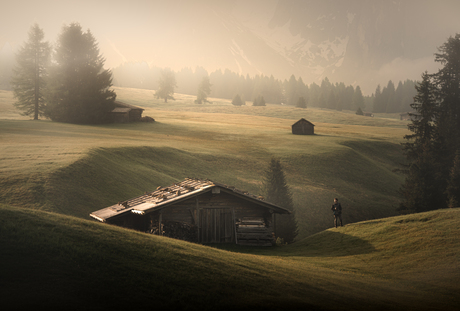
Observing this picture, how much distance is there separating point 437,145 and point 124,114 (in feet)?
195

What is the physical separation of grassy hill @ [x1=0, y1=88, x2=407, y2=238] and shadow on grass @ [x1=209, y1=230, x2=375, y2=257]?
10.8 m

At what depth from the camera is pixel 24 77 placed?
80750 millimetres

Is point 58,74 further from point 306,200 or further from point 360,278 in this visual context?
point 360,278

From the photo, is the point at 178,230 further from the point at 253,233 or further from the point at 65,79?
the point at 65,79

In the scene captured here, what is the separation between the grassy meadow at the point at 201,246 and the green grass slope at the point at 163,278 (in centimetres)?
5

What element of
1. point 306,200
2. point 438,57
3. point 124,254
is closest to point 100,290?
point 124,254

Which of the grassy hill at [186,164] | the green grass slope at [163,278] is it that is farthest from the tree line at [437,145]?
the green grass slope at [163,278]

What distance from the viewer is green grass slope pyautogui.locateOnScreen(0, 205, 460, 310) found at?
388 inches

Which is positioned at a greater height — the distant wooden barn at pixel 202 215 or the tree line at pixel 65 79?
the tree line at pixel 65 79

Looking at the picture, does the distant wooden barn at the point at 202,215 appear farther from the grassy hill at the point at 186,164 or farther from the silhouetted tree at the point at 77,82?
the silhouetted tree at the point at 77,82

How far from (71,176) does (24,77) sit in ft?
188

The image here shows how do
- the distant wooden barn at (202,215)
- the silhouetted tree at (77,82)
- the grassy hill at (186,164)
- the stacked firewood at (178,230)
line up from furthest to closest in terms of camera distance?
the silhouetted tree at (77,82)
the grassy hill at (186,164)
the distant wooden barn at (202,215)
the stacked firewood at (178,230)

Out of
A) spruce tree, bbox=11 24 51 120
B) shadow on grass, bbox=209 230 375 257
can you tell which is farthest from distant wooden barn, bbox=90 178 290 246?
spruce tree, bbox=11 24 51 120

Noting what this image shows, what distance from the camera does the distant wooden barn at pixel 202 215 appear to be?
84.0 ft
